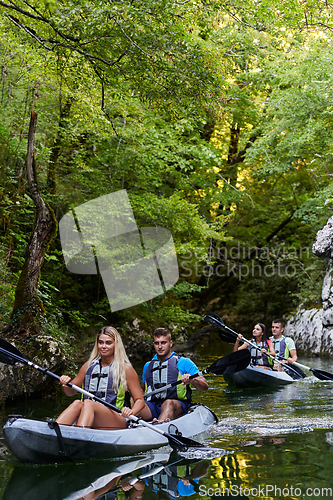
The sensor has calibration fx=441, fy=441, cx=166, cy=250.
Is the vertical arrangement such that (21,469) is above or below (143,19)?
below

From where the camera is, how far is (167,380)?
484 cm

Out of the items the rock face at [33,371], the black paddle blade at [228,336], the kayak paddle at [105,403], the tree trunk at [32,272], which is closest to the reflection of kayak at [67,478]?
the kayak paddle at [105,403]

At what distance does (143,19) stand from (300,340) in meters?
11.7

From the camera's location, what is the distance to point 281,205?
60.7 ft

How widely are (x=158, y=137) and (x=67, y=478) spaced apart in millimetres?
9976

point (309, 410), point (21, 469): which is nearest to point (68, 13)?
point (21, 469)

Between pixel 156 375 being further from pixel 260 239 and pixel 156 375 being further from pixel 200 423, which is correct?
pixel 260 239

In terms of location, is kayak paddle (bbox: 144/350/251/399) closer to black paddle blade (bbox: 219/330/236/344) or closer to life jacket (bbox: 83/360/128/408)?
life jacket (bbox: 83/360/128/408)

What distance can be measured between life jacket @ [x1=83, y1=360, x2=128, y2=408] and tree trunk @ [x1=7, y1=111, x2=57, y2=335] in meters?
3.02

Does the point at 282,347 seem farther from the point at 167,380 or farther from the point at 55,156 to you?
the point at 55,156

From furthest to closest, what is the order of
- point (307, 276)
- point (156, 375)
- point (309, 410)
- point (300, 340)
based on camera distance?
point (307, 276)
point (300, 340)
point (309, 410)
point (156, 375)

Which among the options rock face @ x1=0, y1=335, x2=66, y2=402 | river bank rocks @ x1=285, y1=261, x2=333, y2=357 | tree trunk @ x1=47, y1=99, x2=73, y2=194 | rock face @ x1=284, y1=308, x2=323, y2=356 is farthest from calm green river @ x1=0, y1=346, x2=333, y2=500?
rock face @ x1=284, y1=308, x2=323, y2=356

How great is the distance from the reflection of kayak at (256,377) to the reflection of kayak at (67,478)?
4064mm

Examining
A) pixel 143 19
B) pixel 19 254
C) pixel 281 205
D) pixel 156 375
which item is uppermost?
pixel 143 19
